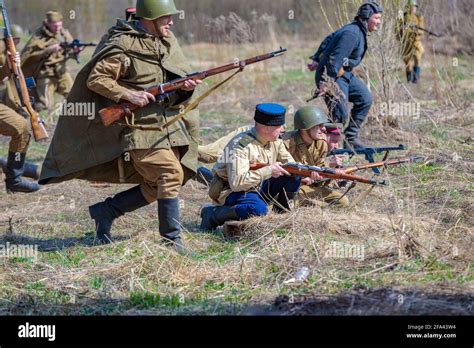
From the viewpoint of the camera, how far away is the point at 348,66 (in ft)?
31.9

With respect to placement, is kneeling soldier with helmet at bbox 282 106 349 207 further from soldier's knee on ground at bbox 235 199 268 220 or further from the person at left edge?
the person at left edge

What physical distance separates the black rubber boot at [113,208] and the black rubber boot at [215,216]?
59 centimetres

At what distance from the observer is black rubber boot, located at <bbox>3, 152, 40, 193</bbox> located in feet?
30.2

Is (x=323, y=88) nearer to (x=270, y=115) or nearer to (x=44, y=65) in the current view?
(x=270, y=115)

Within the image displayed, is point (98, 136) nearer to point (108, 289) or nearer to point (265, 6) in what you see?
point (108, 289)

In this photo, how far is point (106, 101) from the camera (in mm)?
6504

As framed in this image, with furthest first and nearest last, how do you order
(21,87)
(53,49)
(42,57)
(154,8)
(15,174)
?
(42,57)
(53,49)
(21,87)
(15,174)
(154,8)

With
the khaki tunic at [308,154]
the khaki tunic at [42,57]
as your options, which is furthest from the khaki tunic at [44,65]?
the khaki tunic at [308,154]

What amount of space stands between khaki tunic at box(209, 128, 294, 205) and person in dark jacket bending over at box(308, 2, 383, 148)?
2449 mm

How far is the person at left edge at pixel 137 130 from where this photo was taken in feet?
20.6

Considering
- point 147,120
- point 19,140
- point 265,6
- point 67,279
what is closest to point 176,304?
point 67,279

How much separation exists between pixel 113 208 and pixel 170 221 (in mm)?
609

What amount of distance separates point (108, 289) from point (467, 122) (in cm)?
652

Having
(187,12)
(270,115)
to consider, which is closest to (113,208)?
(270,115)
